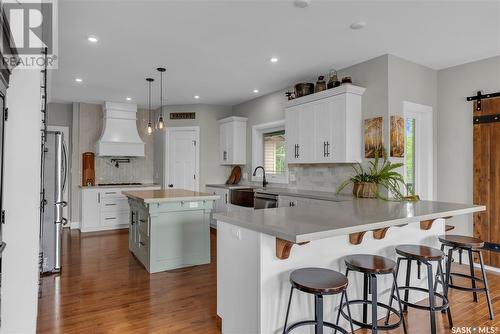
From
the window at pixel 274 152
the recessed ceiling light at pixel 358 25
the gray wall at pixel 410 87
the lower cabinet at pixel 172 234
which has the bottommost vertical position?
the lower cabinet at pixel 172 234

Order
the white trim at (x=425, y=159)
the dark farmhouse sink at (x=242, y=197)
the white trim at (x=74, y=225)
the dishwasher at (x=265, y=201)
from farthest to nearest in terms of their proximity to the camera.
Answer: the white trim at (x=74, y=225), the dark farmhouse sink at (x=242, y=197), the dishwasher at (x=265, y=201), the white trim at (x=425, y=159)

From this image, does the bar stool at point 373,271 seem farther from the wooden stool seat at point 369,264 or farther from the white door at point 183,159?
the white door at point 183,159

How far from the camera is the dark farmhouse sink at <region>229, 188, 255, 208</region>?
5.31 meters

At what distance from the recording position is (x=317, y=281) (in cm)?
183

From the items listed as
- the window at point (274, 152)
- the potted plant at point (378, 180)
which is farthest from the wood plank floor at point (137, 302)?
the window at point (274, 152)

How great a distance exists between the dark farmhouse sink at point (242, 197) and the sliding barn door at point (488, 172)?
3.14m

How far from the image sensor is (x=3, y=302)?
193cm

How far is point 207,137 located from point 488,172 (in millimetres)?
4843

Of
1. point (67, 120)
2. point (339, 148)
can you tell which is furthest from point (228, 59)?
point (67, 120)

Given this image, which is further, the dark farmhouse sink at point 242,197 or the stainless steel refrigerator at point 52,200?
the dark farmhouse sink at point 242,197

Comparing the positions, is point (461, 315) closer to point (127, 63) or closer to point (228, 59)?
point (228, 59)

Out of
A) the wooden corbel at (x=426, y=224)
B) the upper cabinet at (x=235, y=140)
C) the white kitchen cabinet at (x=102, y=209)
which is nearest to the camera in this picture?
the wooden corbel at (x=426, y=224)

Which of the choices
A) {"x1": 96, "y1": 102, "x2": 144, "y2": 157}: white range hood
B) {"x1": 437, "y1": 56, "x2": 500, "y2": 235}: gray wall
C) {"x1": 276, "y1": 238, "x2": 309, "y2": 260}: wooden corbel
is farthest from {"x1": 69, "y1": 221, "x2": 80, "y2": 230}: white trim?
{"x1": 437, "y1": 56, "x2": 500, "y2": 235}: gray wall

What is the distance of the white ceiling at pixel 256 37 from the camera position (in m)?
2.73
